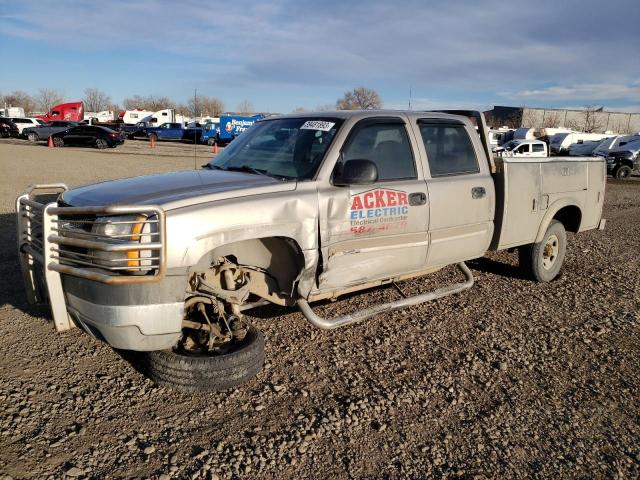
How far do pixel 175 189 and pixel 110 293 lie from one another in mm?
835

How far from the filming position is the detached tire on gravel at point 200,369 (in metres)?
3.47

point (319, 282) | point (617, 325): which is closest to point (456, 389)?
point (319, 282)

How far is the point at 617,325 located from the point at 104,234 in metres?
4.76

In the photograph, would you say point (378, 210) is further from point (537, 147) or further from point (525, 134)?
point (525, 134)

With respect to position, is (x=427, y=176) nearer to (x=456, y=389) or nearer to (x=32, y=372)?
(x=456, y=389)

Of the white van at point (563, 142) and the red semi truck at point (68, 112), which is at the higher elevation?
the red semi truck at point (68, 112)

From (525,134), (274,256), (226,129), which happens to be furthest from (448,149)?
(525,134)

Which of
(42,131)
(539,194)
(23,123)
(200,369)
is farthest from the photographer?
(23,123)

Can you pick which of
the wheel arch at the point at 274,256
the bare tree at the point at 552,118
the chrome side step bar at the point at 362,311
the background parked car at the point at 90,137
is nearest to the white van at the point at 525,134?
the background parked car at the point at 90,137

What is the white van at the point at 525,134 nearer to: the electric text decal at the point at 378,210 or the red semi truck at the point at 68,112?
the electric text decal at the point at 378,210

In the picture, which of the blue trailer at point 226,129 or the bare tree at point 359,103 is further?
the blue trailer at point 226,129

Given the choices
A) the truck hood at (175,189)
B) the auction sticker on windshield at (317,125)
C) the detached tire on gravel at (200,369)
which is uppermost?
the auction sticker on windshield at (317,125)

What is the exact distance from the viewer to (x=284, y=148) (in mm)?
4355

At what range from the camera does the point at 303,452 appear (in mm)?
2990
